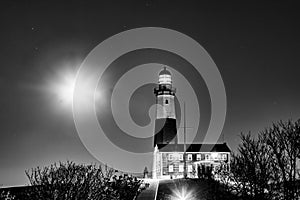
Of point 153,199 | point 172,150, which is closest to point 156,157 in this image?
point 172,150

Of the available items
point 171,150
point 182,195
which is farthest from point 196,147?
point 182,195

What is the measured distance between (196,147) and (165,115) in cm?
1038

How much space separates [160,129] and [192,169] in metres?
9.64

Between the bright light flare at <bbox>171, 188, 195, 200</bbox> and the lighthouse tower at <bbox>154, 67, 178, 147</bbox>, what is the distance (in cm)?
2894

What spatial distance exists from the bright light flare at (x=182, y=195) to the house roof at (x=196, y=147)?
29.2 m

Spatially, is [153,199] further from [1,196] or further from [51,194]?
[51,194]

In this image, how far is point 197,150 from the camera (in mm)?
89562

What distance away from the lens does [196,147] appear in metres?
90.3

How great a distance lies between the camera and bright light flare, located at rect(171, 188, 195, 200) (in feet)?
169

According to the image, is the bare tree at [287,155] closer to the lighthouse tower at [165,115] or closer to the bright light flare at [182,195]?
the bright light flare at [182,195]

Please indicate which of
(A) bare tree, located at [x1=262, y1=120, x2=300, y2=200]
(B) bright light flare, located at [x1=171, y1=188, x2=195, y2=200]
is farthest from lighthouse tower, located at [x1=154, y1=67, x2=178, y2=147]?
(A) bare tree, located at [x1=262, y1=120, x2=300, y2=200]

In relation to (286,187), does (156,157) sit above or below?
above

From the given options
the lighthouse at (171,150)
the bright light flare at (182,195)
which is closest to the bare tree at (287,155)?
the bright light flare at (182,195)

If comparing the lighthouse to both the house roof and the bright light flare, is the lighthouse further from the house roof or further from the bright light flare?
the bright light flare
